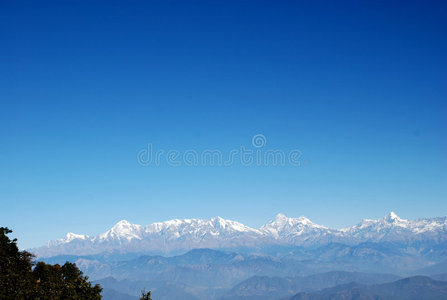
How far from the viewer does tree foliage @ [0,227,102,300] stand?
69250 mm

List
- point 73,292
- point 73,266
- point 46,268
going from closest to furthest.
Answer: point 73,292 < point 46,268 < point 73,266

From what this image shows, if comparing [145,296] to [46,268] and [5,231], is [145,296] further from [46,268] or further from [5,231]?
[5,231]

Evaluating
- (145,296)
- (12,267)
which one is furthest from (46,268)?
(145,296)

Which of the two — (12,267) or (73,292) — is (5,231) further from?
(73,292)

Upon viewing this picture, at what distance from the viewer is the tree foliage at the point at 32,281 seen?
6925cm

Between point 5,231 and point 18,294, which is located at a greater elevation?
point 5,231

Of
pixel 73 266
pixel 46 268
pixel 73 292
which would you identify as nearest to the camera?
pixel 73 292

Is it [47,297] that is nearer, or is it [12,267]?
[47,297]

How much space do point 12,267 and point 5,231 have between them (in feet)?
47.6

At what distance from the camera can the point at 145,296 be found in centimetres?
7094

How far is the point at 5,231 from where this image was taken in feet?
322

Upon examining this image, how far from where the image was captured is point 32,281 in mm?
85188

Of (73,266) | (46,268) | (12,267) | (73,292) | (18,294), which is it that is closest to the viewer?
(18,294)

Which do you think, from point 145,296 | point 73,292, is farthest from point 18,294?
point 145,296
